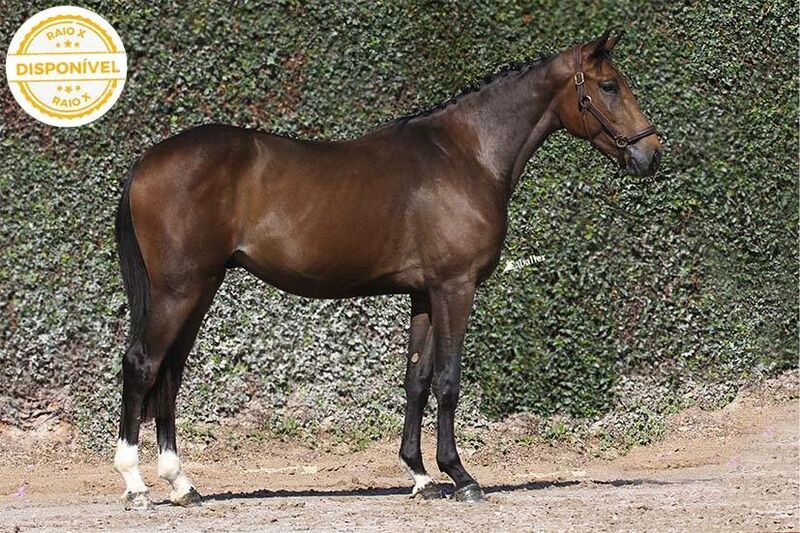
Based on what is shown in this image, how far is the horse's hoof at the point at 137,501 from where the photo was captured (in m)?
6.86

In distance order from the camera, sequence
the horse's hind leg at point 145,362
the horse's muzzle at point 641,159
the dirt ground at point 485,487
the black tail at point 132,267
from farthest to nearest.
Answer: the horse's muzzle at point 641,159
the black tail at point 132,267
the horse's hind leg at point 145,362
the dirt ground at point 485,487

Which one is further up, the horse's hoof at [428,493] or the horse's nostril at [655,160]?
the horse's nostril at [655,160]

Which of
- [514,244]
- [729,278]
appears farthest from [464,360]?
[729,278]

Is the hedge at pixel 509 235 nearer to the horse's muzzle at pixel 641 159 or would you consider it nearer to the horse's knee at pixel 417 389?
the horse's knee at pixel 417 389

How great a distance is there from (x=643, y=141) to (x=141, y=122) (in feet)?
12.5

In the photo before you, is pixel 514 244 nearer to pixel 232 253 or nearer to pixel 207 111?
pixel 207 111

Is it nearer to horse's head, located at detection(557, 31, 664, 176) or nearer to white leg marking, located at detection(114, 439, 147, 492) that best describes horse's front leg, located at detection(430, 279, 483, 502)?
horse's head, located at detection(557, 31, 664, 176)

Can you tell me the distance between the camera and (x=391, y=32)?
9.45 meters

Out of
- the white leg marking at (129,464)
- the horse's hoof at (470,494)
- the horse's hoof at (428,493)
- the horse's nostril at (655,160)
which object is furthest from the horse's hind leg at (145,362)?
the horse's nostril at (655,160)

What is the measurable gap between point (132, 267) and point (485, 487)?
2704 millimetres

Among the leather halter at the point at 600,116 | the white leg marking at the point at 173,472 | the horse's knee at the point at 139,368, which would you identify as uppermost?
the leather halter at the point at 600,116

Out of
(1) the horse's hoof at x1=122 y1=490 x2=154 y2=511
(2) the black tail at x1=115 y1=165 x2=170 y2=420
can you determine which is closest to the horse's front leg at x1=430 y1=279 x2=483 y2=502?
(2) the black tail at x1=115 y1=165 x2=170 y2=420

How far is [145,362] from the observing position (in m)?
6.84

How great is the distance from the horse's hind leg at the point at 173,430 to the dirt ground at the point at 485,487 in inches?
4.7
